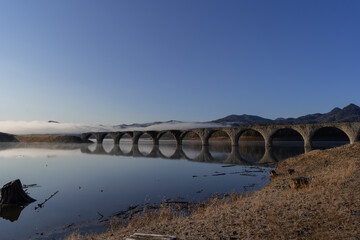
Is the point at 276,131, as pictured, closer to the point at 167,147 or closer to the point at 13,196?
the point at 167,147

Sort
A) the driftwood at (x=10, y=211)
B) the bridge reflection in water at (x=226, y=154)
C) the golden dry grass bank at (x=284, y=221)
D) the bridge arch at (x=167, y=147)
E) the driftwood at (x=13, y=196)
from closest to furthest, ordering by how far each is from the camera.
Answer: the golden dry grass bank at (x=284, y=221), the driftwood at (x=10, y=211), the driftwood at (x=13, y=196), the bridge reflection in water at (x=226, y=154), the bridge arch at (x=167, y=147)

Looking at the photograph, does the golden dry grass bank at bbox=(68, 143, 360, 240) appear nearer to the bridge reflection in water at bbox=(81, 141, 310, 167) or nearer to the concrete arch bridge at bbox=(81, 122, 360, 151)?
the bridge reflection in water at bbox=(81, 141, 310, 167)

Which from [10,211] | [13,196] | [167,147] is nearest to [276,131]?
[167,147]

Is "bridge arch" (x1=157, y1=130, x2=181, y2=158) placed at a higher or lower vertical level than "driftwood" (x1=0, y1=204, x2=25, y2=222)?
lower

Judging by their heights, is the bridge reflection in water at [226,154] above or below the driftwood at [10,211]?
below

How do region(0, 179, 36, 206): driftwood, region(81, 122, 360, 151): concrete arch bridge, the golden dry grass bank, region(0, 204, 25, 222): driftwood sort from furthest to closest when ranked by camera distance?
region(81, 122, 360, 151): concrete arch bridge < region(0, 179, 36, 206): driftwood < region(0, 204, 25, 222): driftwood < the golden dry grass bank

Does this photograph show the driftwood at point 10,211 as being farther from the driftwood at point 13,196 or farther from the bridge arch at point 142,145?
the bridge arch at point 142,145

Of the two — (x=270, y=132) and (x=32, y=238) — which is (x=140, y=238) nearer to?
(x=32, y=238)

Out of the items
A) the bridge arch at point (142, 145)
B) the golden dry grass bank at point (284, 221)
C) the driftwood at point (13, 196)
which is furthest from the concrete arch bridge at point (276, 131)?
the driftwood at point (13, 196)

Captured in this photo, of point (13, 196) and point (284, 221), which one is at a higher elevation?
point (284, 221)

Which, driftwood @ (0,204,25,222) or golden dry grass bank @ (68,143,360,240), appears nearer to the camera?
golden dry grass bank @ (68,143,360,240)

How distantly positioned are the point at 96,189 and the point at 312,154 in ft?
62.4

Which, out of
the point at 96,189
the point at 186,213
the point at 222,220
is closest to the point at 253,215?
the point at 222,220

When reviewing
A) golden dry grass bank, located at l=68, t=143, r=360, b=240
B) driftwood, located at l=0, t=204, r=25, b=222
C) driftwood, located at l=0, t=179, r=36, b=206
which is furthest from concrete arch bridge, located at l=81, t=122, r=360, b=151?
driftwood, located at l=0, t=204, r=25, b=222
